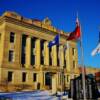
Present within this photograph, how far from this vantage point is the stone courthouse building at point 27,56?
1644 inches

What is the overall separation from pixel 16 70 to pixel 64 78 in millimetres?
15837

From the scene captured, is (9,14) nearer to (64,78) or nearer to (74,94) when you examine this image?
(64,78)

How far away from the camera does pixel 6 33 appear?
42375mm

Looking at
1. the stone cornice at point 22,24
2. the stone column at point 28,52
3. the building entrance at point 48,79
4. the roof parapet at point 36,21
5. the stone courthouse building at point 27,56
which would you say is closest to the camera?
the stone courthouse building at point 27,56

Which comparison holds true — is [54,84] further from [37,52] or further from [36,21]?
[36,21]

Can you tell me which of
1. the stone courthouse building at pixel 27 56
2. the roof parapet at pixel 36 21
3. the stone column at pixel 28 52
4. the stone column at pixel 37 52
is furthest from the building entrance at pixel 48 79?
the roof parapet at pixel 36 21

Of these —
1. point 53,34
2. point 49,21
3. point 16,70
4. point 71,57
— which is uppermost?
point 49,21

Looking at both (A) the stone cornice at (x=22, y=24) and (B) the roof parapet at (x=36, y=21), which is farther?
(B) the roof parapet at (x=36, y=21)

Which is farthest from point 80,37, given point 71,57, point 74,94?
point 71,57

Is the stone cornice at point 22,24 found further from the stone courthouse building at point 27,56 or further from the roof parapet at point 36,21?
the roof parapet at point 36,21

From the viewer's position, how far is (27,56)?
4672 cm

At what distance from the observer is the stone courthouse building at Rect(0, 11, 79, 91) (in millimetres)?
41750

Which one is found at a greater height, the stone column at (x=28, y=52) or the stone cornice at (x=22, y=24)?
the stone cornice at (x=22, y=24)

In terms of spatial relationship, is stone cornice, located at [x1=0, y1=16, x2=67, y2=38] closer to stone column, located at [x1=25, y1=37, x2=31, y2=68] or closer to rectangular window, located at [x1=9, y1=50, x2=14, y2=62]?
stone column, located at [x1=25, y1=37, x2=31, y2=68]
